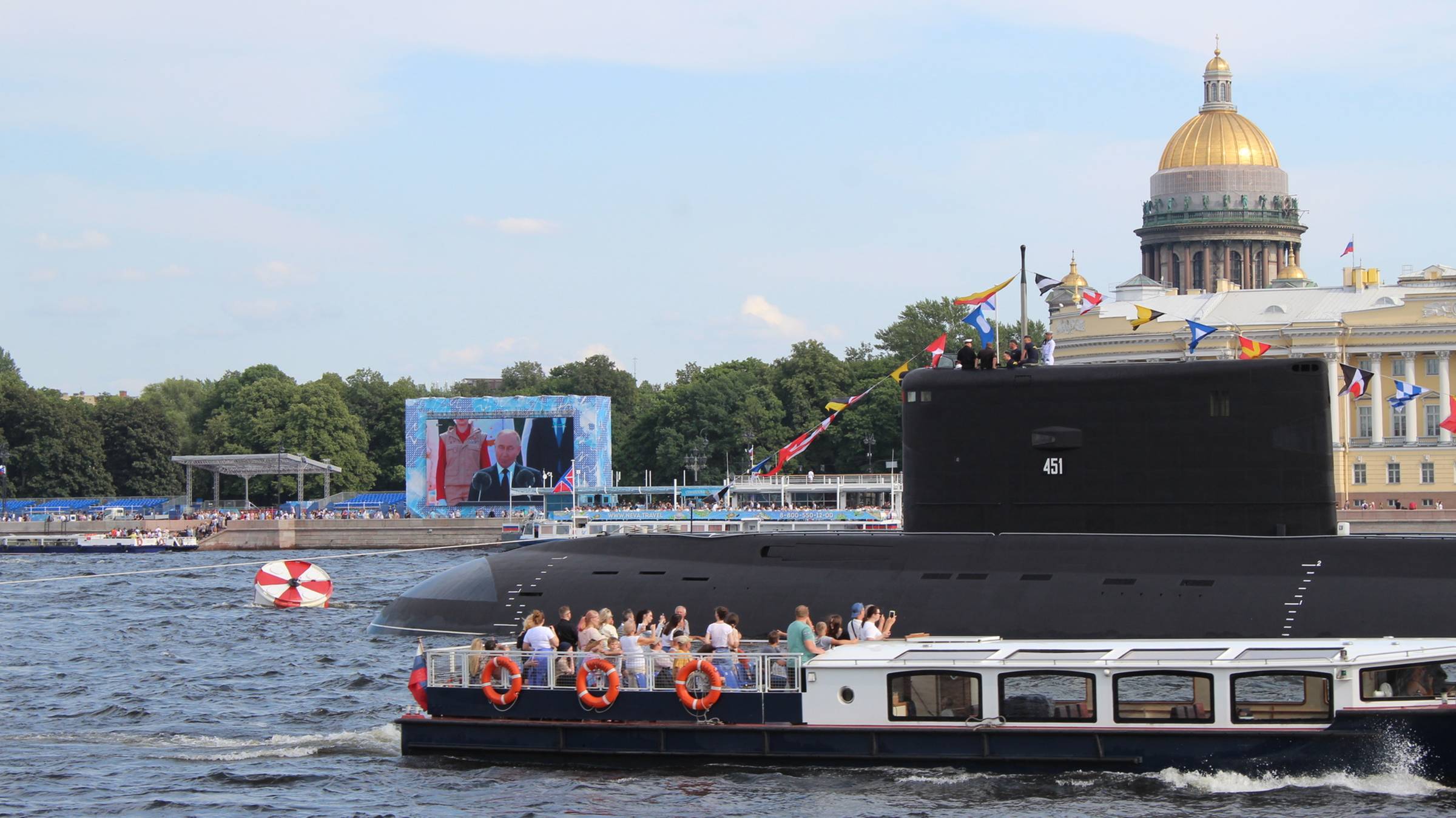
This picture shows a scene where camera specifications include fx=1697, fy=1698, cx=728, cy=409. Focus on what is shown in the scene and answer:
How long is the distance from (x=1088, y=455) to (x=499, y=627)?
29.8ft

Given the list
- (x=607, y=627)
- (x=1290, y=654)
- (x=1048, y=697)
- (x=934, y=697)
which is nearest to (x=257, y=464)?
(x=607, y=627)

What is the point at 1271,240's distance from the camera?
365ft

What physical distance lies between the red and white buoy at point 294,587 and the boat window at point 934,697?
80.4ft

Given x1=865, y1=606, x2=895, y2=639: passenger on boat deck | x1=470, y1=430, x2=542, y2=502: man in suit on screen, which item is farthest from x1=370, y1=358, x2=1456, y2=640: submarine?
x1=470, y1=430, x2=542, y2=502: man in suit on screen

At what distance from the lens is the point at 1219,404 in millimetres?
20531

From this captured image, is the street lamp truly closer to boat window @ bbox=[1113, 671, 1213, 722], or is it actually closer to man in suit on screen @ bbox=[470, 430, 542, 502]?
man in suit on screen @ bbox=[470, 430, 542, 502]

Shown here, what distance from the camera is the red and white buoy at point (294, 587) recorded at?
38250mm

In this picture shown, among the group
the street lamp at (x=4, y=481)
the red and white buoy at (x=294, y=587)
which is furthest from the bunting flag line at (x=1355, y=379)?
the street lamp at (x=4, y=481)

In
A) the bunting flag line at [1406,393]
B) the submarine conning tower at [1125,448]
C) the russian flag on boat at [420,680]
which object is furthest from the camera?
the bunting flag line at [1406,393]

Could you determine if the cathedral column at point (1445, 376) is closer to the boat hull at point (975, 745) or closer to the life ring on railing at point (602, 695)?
the boat hull at point (975, 745)

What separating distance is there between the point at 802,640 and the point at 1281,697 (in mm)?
4527

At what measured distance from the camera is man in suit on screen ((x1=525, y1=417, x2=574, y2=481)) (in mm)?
85062

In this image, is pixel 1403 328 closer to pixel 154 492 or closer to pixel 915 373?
pixel 915 373

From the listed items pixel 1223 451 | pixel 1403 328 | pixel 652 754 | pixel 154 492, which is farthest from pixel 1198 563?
pixel 154 492
